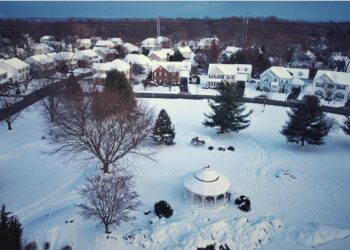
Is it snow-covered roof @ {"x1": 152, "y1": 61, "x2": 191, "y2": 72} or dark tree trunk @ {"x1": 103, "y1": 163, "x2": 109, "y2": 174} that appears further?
snow-covered roof @ {"x1": 152, "y1": 61, "x2": 191, "y2": 72}

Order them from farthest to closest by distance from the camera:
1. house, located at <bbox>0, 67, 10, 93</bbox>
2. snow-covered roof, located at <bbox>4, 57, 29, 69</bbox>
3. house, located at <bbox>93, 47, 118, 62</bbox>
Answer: house, located at <bbox>93, 47, 118, 62</bbox>, snow-covered roof, located at <bbox>4, 57, 29, 69</bbox>, house, located at <bbox>0, 67, 10, 93</bbox>

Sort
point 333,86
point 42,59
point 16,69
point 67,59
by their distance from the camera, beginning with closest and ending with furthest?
point 333,86, point 16,69, point 42,59, point 67,59

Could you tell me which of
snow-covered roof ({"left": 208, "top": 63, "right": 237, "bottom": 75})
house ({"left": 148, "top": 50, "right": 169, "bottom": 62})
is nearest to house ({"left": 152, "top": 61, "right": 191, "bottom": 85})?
snow-covered roof ({"left": 208, "top": 63, "right": 237, "bottom": 75})

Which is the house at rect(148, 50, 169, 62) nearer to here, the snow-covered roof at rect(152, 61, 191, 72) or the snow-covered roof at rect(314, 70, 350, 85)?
the snow-covered roof at rect(152, 61, 191, 72)

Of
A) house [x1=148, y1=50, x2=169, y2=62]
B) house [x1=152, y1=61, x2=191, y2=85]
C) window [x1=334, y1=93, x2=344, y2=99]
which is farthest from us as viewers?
house [x1=148, y1=50, x2=169, y2=62]

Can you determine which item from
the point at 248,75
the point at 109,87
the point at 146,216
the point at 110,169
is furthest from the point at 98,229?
the point at 248,75

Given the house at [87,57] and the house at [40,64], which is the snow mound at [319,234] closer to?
the house at [40,64]

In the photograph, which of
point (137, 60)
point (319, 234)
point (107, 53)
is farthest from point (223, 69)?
point (319, 234)

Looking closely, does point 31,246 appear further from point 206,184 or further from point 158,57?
point 158,57
